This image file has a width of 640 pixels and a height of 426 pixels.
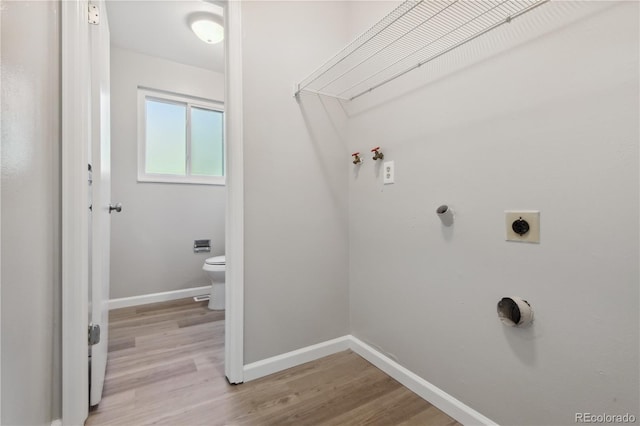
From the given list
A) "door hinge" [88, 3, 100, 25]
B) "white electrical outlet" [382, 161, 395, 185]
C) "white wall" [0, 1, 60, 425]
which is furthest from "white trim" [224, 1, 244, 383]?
"white electrical outlet" [382, 161, 395, 185]

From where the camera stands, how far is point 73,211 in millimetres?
1106

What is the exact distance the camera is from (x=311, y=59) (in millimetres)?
1676

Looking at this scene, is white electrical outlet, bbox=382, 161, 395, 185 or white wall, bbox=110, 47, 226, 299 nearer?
white electrical outlet, bbox=382, 161, 395, 185

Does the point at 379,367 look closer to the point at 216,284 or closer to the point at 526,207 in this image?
the point at 526,207

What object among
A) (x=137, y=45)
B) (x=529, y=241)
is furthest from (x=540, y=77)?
(x=137, y=45)

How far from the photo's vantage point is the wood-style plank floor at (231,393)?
3.94 ft

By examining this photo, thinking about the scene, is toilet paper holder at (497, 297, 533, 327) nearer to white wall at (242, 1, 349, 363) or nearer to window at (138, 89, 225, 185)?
white wall at (242, 1, 349, 363)

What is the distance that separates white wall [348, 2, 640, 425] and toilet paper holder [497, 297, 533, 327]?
0.10ft

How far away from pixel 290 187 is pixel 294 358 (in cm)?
98

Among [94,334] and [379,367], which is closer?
[94,334]

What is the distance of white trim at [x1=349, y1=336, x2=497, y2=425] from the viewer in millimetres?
1152

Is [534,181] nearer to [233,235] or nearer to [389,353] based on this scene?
[389,353]

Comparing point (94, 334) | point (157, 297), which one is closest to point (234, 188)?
point (94, 334)

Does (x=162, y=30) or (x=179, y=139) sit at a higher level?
(x=162, y=30)
